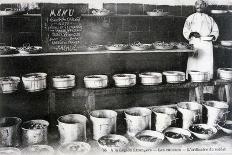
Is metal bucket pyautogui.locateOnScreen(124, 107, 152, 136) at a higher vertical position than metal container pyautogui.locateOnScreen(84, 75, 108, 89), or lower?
lower

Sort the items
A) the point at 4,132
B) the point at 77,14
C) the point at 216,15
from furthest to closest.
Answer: the point at 216,15 → the point at 77,14 → the point at 4,132

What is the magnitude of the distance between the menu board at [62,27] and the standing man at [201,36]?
2.09m

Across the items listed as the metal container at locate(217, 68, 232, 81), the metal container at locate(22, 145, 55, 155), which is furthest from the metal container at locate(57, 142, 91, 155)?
the metal container at locate(217, 68, 232, 81)

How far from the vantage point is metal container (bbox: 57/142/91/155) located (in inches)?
146

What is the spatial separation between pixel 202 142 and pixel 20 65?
9.75 feet

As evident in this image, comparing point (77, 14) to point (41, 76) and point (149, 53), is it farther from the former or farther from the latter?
point (149, 53)

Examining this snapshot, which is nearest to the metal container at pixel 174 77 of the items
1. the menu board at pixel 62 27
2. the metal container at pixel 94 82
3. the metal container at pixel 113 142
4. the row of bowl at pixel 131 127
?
the row of bowl at pixel 131 127

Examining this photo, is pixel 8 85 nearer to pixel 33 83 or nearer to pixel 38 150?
pixel 33 83

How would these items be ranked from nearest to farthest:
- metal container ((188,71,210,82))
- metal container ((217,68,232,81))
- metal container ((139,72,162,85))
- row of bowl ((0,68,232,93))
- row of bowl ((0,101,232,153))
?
1. row of bowl ((0,101,232,153))
2. row of bowl ((0,68,232,93))
3. metal container ((139,72,162,85))
4. metal container ((188,71,210,82))
5. metal container ((217,68,232,81))

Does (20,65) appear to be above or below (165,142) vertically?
above

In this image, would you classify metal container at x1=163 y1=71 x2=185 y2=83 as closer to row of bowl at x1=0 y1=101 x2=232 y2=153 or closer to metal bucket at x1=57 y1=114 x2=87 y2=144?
row of bowl at x1=0 y1=101 x2=232 y2=153

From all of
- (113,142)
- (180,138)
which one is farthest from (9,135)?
(180,138)

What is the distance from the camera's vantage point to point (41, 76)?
14.3 ft

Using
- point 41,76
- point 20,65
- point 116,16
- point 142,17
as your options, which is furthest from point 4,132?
point 142,17
